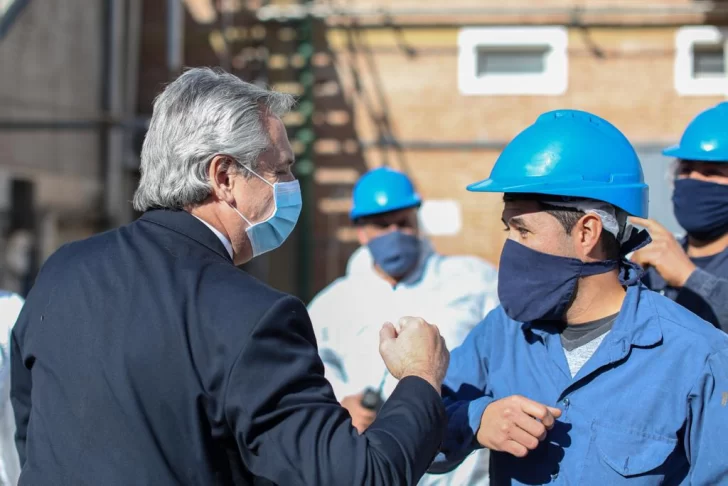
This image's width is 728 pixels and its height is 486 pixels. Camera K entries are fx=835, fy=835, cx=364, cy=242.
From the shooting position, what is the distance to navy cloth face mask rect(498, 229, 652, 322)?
201 centimetres

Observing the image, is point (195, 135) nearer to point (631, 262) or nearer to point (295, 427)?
point (295, 427)

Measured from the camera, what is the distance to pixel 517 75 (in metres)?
8.62

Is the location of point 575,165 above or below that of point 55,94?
below

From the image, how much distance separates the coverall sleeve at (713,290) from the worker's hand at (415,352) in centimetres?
108

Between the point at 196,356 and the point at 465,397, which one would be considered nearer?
the point at 196,356

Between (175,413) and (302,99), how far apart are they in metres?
7.40

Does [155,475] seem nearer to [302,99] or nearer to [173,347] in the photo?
[173,347]

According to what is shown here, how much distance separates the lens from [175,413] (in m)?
1.66

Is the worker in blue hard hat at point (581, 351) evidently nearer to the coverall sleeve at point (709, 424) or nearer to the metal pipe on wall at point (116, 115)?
the coverall sleeve at point (709, 424)

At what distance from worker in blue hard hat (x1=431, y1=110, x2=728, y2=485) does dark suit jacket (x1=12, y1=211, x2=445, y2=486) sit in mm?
320

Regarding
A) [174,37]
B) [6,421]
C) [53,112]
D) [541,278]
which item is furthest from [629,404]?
[174,37]

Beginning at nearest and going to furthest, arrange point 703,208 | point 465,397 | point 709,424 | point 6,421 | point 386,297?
point 709,424 → point 465,397 → point 6,421 → point 703,208 → point 386,297

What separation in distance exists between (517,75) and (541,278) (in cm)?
693

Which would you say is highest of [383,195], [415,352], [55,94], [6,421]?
[55,94]
